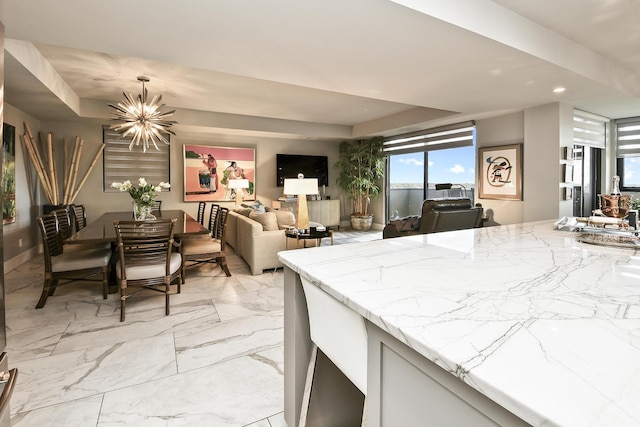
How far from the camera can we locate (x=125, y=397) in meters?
1.78

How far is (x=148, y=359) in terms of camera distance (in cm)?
216

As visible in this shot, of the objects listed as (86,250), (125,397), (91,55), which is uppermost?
(91,55)

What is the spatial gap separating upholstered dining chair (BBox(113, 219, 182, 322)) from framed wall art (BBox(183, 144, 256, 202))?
418 centimetres

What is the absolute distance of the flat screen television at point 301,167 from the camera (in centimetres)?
787

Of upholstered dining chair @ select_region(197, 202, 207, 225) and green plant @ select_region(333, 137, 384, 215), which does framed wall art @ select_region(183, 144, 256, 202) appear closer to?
upholstered dining chair @ select_region(197, 202, 207, 225)

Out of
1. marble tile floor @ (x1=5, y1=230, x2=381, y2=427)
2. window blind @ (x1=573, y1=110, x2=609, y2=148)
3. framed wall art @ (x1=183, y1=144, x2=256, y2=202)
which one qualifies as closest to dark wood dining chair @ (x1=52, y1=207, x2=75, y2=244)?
marble tile floor @ (x1=5, y1=230, x2=381, y2=427)

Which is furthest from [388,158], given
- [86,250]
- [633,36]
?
[86,250]

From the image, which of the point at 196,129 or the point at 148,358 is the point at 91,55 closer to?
the point at 196,129

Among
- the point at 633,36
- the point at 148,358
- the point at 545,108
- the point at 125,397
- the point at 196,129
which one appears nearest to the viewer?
the point at 125,397

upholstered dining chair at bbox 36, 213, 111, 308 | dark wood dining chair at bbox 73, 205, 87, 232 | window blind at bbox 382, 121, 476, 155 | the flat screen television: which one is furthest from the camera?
the flat screen television

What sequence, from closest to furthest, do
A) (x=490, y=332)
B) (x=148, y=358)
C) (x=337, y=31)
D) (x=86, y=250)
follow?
(x=490, y=332) < (x=148, y=358) < (x=337, y=31) < (x=86, y=250)

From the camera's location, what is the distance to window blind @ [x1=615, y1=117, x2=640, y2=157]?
5.34 meters

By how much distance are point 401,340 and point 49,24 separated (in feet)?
10.2

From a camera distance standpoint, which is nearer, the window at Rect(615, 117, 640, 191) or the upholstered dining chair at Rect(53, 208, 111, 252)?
the upholstered dining chair at Rect(53, 208, 111, 252)
